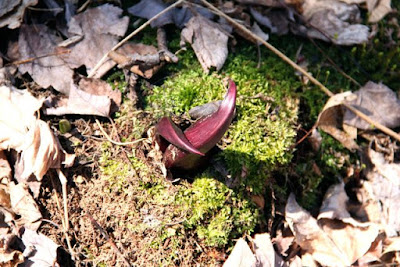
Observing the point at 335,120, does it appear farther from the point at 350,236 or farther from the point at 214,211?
the point at 214,211

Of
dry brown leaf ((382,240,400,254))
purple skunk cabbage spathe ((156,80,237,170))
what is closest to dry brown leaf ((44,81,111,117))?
purple skunk cabbage spathe ((156,80,237,170))

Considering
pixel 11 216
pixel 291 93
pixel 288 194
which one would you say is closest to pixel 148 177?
pixel 11 216

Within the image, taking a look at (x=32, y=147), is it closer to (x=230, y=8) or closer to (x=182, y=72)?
(x=182, y=72)

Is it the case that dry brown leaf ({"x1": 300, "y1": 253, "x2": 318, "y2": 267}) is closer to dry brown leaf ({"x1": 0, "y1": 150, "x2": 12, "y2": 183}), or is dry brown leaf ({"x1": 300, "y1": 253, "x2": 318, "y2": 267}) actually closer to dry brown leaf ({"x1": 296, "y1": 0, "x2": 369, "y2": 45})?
dry brown leaf ({"x1": 296, "y1": 0, "x2": 369, "y2": 45})

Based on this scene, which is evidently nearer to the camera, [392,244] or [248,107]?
[248,107]

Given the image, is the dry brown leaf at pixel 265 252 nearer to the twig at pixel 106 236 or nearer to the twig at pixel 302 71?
the twig at pixel 106 236

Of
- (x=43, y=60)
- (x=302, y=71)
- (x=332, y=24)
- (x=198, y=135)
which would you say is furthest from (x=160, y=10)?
(x=332, y=24)
